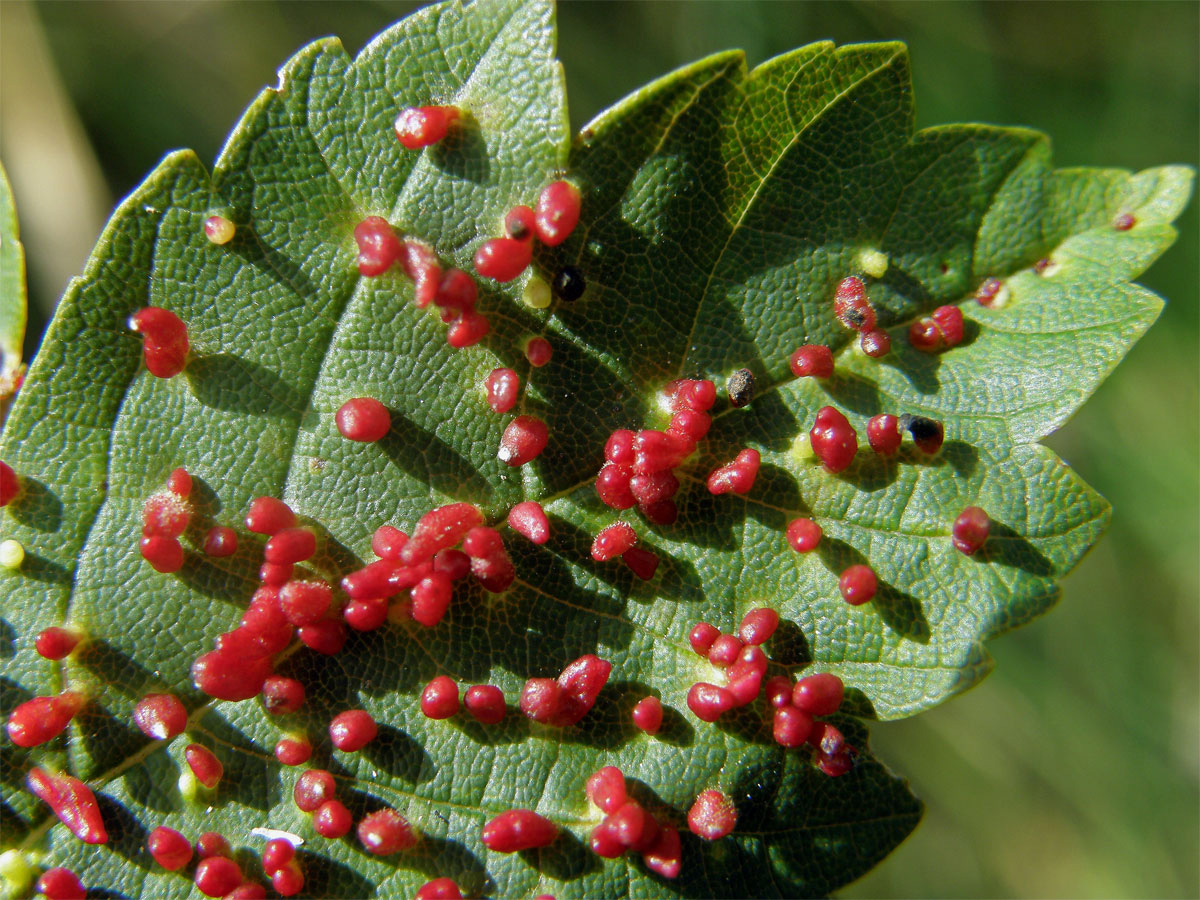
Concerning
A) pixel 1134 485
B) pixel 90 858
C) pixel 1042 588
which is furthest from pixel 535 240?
pixel 1134 485

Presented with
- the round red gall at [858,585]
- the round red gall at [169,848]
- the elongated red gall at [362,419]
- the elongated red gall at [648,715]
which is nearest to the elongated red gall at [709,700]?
the elongated red gall at [648,715]

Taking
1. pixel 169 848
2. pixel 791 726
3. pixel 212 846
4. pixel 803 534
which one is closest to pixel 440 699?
pixel 212 846

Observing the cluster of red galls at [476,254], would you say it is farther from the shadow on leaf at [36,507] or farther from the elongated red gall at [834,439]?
the shadow on leaf at [36,507]

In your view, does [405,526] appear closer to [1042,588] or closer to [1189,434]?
[1042,588]

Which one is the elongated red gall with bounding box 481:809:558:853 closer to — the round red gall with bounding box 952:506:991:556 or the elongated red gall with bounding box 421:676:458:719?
the elongated red gall with bounding box 421:676:458:719

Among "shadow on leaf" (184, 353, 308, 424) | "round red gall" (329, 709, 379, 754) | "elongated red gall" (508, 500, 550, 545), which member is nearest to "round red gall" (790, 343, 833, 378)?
Answer: "elongated red gall" (508, 500, 550, 545)
